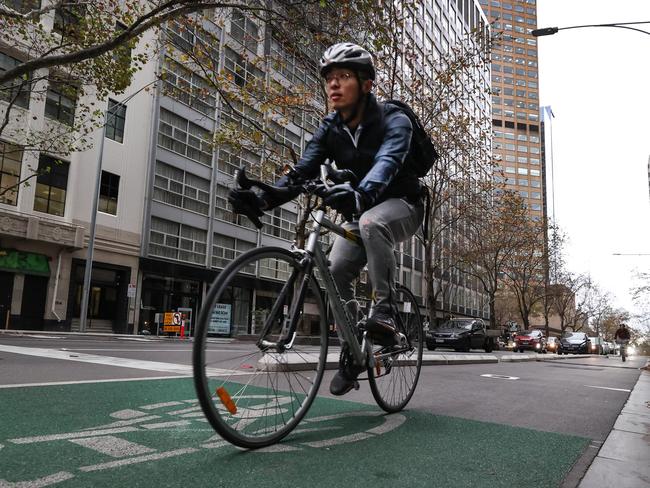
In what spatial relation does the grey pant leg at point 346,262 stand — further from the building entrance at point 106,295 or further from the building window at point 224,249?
the building window at point 224,249

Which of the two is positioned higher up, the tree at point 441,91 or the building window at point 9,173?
the tree at point 441,91

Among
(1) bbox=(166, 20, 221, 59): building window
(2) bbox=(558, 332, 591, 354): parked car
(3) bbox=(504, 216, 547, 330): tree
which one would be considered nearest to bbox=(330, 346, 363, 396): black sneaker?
(1) bbox=(166, 20, 221, 59): building window

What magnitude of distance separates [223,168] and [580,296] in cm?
6280

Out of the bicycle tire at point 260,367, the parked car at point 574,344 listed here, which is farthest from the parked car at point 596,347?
the bicycle tire at point 260,367

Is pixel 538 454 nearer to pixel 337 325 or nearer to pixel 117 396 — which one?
pixel 337 325

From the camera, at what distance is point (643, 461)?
2500 mm

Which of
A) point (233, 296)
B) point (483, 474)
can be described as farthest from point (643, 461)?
point (233, 296)

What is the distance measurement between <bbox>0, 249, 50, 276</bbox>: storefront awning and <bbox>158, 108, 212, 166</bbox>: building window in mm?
9618

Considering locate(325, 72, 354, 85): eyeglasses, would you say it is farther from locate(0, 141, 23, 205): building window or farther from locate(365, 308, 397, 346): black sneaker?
locate(0, 141, 23, 205): building window

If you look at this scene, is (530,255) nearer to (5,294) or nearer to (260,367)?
(5,294)

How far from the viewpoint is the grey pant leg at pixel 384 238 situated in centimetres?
312

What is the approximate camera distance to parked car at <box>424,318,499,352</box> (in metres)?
24.2

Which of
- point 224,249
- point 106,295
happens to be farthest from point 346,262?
point 224,249

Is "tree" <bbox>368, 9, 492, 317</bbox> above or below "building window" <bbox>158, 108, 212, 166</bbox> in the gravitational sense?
below
